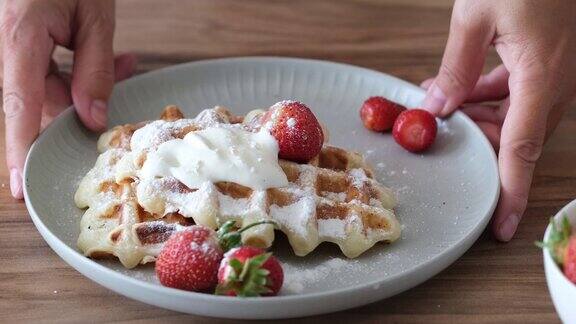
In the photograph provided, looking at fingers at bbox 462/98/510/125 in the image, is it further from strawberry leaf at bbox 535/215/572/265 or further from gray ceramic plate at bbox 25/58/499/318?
strawberry leaf at bbox 535/215/572/265

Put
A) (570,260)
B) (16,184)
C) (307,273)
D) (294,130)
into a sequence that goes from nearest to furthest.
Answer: (570,260), (307,273), (294,130), (16,184)

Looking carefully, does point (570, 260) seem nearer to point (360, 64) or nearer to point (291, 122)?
point (291, 122)

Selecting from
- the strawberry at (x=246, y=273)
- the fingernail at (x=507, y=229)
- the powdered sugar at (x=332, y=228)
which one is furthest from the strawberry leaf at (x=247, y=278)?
the fingernail at (x=507, y=229)

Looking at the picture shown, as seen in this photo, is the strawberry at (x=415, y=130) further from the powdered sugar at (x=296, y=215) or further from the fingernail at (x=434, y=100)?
the powdered sugar at (x=296, y=215)

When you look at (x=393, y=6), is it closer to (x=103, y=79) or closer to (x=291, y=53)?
(x=291, y=53)

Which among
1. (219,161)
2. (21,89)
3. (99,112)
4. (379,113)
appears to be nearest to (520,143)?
(379,113)

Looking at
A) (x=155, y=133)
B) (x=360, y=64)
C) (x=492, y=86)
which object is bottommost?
(x=360, y=64)
